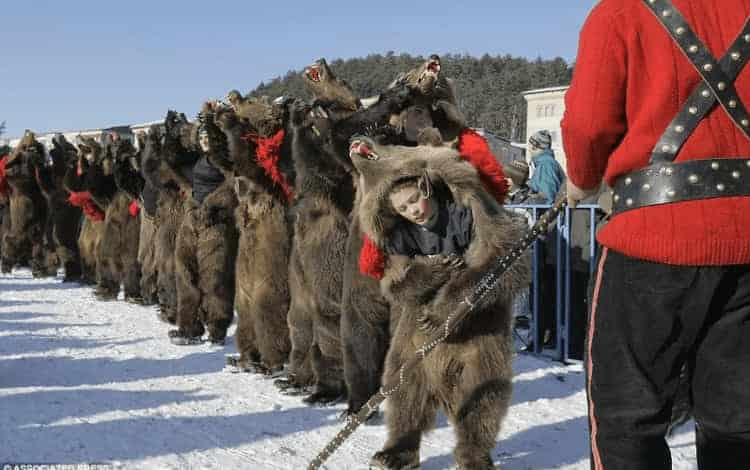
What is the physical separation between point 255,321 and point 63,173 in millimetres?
7252

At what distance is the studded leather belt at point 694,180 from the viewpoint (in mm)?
1850

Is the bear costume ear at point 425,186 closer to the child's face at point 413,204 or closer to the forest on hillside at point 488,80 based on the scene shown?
the child's face at point 413,204

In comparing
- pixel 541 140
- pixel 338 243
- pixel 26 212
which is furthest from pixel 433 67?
pixel 26 212

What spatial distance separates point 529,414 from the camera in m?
4.71

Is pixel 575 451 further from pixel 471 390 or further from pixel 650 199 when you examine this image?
pixel 650 199

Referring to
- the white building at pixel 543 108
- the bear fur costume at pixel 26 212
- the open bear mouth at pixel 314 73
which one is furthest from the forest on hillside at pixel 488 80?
the open bear mouth at pixel 314 73

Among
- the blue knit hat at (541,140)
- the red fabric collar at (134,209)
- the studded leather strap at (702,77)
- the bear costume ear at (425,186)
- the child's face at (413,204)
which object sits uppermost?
the blue knit hat at (541,140)

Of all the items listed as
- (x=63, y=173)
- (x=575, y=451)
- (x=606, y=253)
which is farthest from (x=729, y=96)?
(x=63, y=173)

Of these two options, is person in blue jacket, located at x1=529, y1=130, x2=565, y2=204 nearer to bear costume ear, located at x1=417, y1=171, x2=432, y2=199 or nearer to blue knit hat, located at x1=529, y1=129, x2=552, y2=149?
blue knit hat, located at x1=529, y1=129, x2=552, y2=149

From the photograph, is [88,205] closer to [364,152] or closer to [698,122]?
[364,152]

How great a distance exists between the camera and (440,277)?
3.21 m

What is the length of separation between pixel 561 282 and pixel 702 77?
15.3ft

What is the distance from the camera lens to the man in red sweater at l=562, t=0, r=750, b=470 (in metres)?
1.85

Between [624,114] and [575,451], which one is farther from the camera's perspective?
[575,451]
